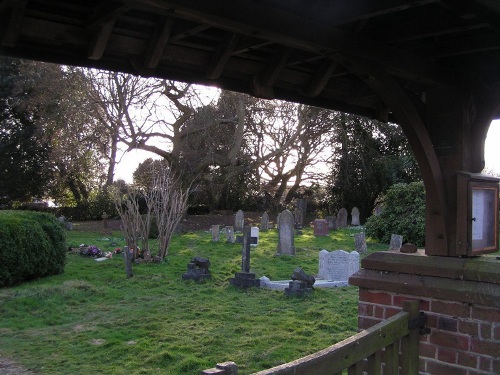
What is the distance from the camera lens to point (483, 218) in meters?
3.66

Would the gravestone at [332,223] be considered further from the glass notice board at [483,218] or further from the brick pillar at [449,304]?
the brick pillar at [449,304]

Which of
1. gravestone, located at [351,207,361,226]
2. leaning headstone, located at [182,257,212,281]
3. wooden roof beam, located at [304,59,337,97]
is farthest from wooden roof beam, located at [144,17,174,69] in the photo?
gravestone, located at [351,207,361,226]

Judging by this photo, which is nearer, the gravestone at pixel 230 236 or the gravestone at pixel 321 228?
the gravestone at pixel 230 236

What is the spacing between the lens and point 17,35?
2479 millimetres

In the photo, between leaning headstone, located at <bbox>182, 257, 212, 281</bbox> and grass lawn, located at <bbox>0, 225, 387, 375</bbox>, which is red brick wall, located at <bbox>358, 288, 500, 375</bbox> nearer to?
grass lawn, located at <bbox>0, 225, 387, 375</bbox>

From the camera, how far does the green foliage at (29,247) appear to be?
423 inches

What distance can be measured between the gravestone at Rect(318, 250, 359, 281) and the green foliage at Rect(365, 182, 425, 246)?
257 inches

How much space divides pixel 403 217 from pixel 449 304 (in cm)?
1525

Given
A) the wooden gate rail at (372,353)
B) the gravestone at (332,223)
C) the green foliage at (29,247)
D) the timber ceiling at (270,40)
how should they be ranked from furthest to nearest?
the gravestone at (332,223) → the green foliage at (29,247) → the timber ceiling at (270,40) → the wooden gate rail at (372,353)

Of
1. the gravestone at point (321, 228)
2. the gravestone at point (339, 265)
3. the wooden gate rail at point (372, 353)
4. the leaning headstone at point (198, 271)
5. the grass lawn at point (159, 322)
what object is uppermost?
the gravestone at point (321, 228)

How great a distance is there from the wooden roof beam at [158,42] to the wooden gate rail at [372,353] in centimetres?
165

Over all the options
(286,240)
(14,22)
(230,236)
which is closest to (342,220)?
(230,236)

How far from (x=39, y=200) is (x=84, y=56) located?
29362mm

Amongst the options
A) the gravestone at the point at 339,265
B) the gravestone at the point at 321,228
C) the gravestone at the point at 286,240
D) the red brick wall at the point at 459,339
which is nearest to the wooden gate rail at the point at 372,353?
the red brick wall at the point at 459,339
